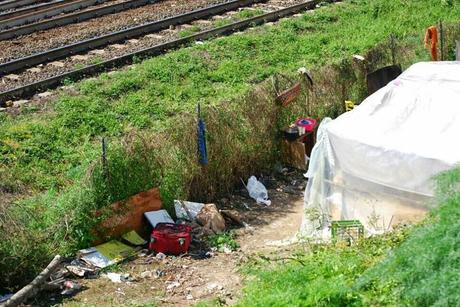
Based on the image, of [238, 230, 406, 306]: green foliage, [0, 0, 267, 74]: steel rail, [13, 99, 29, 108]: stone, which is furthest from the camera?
[0, 0, 267, 74]: steel rail

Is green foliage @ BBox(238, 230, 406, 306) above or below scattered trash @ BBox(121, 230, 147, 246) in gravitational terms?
above

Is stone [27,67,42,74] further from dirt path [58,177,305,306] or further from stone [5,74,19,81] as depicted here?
dirt path [58,177,305,306]

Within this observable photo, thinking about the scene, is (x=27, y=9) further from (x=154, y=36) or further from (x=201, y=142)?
(x=201, y=142)

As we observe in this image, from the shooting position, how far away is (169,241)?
12.5 m

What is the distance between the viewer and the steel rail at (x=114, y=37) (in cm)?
1928

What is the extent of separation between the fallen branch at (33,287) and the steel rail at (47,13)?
11.8 meters

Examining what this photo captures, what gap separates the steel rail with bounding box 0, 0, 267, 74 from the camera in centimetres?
1928

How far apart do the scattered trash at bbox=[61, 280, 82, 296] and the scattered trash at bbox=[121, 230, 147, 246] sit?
4.36 ft

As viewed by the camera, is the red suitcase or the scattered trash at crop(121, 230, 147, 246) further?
the scattered trash at crop(121, 230, 147, 246)

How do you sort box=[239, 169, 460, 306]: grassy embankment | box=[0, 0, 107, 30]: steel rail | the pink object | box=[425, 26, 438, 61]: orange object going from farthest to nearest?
box=[0, 0, 107, 30]: steel rail → box=[425, 26, 438, 61]: orange object → the pink object → box=[239, 169, 460, 306]: grassy embankment

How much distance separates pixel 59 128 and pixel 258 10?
29.7ft

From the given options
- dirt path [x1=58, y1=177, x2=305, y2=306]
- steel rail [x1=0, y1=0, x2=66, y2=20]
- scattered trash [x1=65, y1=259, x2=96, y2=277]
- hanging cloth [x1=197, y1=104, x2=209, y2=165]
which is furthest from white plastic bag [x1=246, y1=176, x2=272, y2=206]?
steel rail [x1=0, y1=0, x2=66, y2=20]

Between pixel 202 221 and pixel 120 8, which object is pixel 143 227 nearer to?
pixel 202 221

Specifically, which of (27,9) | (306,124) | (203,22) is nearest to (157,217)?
(306,124)
